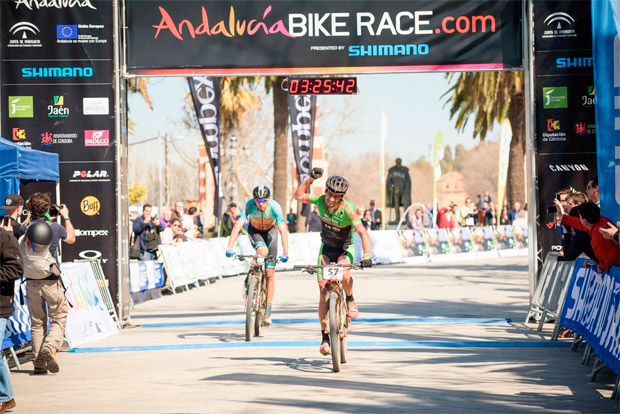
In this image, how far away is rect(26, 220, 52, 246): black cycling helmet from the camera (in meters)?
11.3

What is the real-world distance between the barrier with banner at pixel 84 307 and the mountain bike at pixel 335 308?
421cm

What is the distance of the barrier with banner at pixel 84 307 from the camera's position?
46.5ft

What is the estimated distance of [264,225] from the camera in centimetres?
1497

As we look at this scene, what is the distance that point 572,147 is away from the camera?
16703mm

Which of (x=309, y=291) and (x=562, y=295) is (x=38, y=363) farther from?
(x=309, y=291)

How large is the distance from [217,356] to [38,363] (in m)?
2.13

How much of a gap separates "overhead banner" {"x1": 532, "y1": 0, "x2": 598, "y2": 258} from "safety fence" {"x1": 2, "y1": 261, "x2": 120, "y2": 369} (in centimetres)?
688

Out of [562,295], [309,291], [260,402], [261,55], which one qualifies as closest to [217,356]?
[260,402]

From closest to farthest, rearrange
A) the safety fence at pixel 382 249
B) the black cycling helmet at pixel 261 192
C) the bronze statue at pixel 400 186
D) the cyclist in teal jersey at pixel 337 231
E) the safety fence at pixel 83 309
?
the cyclist in teal jersey at pixel 337 231
the safety fence at pixel 83 309
the black cycling helmet at pixel 261 192
the safety fence at pixel 382 249
the bronze statue at pixel 400 186

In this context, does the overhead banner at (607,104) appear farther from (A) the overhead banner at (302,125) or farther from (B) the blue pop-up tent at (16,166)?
(A) the overhead banner at (302,125)

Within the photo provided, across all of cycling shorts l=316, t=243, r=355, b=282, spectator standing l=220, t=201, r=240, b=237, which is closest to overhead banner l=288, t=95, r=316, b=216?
spectator standing l=220, t=201, r=240, b=237

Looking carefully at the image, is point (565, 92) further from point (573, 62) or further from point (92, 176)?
point (92, 176)

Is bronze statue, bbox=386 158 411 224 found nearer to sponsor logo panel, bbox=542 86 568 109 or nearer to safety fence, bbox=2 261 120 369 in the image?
sponsor logo panel, bbox=542 86 568 109

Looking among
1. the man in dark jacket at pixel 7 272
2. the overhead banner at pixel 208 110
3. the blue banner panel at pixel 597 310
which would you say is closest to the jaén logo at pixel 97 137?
the man in dark jacket at pixel 7 272
